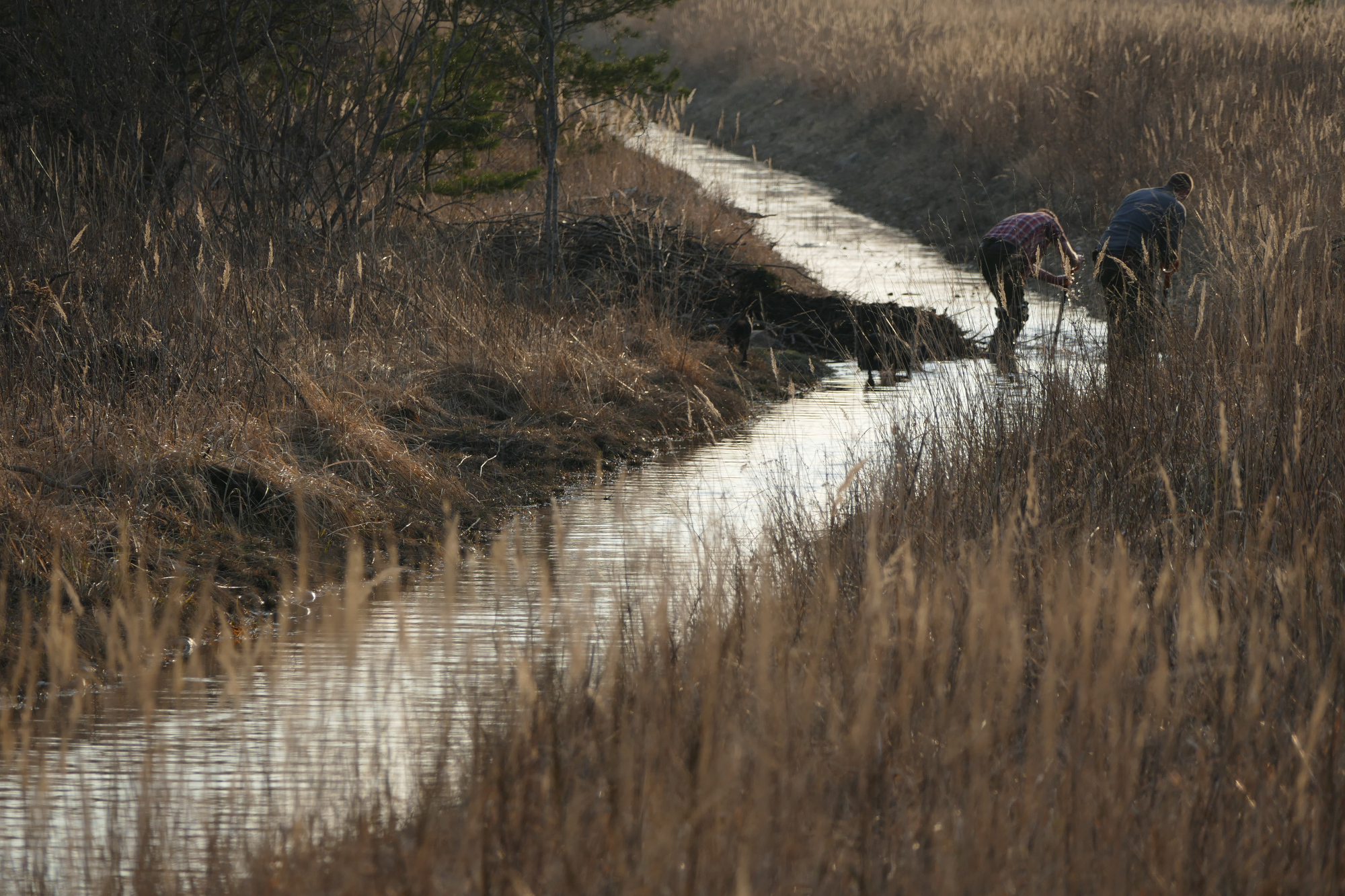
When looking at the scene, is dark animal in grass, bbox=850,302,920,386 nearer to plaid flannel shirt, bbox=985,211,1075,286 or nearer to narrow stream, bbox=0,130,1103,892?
narrow stream, bbox=0,130,1103,892

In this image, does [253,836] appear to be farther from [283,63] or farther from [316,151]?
[283,63]

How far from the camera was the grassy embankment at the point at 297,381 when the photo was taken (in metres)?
5.76

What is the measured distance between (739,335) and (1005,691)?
798 cm

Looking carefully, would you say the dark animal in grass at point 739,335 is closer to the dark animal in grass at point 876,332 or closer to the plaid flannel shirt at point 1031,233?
the dark animal in grass at point 876,332

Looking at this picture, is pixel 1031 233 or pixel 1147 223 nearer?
pixel 1147 223

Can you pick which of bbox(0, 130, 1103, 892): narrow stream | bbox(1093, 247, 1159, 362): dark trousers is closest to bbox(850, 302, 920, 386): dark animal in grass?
bbox(0, 130, 1103, 892): narrow stream

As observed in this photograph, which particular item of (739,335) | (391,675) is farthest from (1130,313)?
(739,335)

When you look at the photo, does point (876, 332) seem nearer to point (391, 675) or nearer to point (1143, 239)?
point (1143, 239)

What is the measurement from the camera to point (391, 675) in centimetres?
330

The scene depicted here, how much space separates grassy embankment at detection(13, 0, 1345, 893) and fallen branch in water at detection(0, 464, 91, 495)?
7.97 feet

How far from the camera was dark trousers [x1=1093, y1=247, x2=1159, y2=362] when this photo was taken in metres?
5.94

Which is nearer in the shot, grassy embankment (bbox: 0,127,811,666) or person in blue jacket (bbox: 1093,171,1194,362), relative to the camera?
grassy embankment (bbox: 0,127,811,666)

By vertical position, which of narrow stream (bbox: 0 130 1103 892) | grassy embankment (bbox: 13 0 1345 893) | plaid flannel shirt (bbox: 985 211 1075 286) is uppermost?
plaid flannel shirt (bbox: 985 211 1075 286)

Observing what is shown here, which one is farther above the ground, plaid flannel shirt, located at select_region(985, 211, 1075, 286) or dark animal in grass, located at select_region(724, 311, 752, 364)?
plaid flannel shirt, located at select_region(985, 211, 1075, 286)
